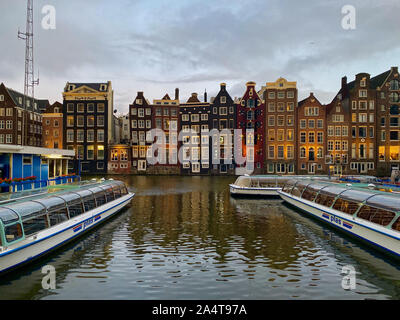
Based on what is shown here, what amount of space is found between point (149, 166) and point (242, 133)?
25.8 metres

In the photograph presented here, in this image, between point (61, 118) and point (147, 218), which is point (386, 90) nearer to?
point (147, 218)

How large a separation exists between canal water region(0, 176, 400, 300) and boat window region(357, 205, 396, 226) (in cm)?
144

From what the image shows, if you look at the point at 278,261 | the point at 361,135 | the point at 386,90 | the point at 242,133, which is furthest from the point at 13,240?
the point at 386,90

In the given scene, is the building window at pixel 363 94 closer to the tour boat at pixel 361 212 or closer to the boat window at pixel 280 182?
the boat window at pixel 280 182

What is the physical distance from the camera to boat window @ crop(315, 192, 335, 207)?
744 inches

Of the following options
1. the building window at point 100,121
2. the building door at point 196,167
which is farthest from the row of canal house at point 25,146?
the building door at point 196,167

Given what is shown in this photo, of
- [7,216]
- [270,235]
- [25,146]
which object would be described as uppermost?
[25,146]

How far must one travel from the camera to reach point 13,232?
10.6 metres

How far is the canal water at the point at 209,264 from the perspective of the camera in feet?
29.7

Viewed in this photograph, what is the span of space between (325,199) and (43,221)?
682 inches

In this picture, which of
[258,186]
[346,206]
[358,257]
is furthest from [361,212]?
[258,186]

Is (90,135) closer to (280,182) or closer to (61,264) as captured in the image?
(280,182)

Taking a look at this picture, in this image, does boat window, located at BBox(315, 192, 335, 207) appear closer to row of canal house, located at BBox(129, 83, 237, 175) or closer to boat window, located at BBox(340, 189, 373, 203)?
boat window, located at BBox(340, 189, 373, 203)

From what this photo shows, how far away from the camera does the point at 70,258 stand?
39.8 feet
